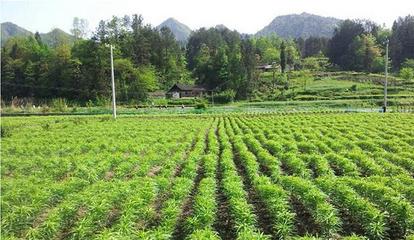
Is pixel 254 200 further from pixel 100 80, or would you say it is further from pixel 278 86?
pixel 278 86


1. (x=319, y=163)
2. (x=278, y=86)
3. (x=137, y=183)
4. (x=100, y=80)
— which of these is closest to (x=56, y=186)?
(x=137, y=183)

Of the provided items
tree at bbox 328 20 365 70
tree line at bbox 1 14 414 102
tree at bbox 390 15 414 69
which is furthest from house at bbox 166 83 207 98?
tree at bbox 390 15 414 69

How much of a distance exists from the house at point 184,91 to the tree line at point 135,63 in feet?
12.0

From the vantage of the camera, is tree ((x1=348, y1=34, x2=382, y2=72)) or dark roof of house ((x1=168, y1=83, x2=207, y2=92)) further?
tree ((x1=348, y1=34, x2=382, y2=72))

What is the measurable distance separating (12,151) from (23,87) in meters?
75.2

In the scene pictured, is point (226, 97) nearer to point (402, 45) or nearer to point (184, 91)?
point (184, 91)

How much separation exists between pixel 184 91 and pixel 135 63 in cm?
1542

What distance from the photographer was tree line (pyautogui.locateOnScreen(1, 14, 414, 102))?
269 ft

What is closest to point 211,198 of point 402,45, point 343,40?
point 402,45

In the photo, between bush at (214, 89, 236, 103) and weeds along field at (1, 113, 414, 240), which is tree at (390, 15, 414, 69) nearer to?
bush at (214, 89, 236, 103)

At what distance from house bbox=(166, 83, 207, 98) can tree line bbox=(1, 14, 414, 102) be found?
3658 millimetres

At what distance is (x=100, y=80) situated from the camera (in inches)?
3199

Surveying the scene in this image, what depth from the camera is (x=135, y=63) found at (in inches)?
3639

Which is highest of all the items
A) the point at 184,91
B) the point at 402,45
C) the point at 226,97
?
the point at 402,45
